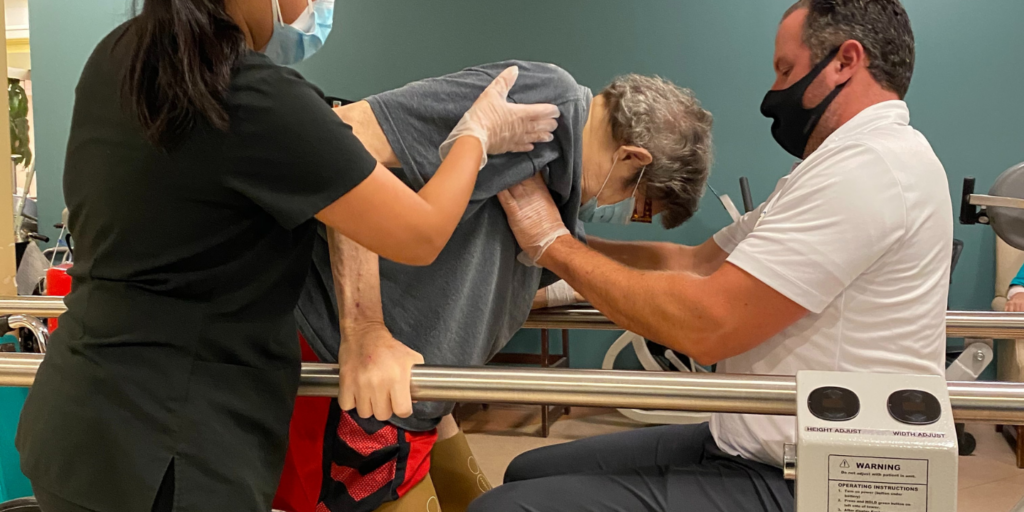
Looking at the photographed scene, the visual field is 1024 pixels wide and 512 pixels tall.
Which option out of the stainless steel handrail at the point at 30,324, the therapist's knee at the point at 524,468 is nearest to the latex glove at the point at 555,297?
the therapist's knee at the point at 524,468

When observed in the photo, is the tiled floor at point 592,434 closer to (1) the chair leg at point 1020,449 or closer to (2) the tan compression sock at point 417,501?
(1) the chair leg at point 1020,449

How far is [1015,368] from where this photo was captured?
3.48 metres

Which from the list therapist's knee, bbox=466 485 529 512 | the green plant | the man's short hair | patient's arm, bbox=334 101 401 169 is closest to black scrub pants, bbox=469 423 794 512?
therapist's knee, bbox=466 485 529 512

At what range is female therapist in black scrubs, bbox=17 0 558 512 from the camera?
83 centimetres

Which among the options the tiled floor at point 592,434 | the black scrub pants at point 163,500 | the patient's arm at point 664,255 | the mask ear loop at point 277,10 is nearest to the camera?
the black scrub pants at point 163,500

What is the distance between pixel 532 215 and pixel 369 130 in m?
0.33

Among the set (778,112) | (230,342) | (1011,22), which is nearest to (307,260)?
(230,342)

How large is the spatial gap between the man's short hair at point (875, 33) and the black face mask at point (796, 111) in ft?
0.12

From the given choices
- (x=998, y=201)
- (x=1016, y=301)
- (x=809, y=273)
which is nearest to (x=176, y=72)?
(x=809, y=273)

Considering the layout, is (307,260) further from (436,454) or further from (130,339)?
(436,454)

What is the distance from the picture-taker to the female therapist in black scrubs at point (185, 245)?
2.72 feet

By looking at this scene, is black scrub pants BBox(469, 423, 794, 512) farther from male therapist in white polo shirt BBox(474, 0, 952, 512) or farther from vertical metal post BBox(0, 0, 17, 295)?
vertical metal post BBox(0, 0, 17, 295)

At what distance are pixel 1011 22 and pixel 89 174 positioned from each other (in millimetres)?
4452

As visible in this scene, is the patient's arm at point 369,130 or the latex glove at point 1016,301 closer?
the patient's arm at point 369,130
